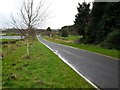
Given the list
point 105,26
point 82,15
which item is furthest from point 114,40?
point 82,15

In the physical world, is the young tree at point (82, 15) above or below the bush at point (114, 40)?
above

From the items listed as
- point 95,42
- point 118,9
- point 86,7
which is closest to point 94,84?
point 118,9

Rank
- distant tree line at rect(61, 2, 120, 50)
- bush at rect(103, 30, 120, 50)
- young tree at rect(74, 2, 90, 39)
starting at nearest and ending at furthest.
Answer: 1. bush at rect(103, 30, 120, 50)
2. distant tree line at rect(61, 2, 120, 50)
3. young tree at rect(74, 2, 90, 39)

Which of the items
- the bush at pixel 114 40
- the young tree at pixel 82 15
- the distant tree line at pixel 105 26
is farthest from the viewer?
the young tree at pixel 82 15

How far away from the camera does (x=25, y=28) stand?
2664 centimetres

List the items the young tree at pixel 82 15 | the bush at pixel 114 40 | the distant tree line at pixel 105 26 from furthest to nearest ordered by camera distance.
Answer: the young tree at pixel 82 15
the distant tree line at pixel 105 26
the bush at pixel 114 40

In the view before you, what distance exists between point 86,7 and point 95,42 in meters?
19.8

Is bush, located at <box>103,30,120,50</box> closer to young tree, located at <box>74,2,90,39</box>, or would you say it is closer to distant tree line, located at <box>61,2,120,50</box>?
distant tree line, located at <box>61,2,120,50</box>

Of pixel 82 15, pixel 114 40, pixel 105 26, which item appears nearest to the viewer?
pixel 114 40

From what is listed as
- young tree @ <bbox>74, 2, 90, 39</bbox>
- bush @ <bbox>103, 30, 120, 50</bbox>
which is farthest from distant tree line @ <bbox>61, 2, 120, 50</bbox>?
young tree @ <bbox>74, 2, 90, 39</bbox>

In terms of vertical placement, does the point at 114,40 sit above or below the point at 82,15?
below

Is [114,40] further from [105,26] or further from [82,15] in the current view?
[82,15]

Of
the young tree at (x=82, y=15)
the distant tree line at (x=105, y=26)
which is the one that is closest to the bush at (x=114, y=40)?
the distant tree line at (x=105, y=26)

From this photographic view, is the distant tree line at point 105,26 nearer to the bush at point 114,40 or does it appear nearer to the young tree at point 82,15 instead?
the bush at point 114,40
